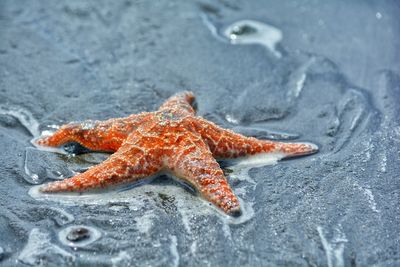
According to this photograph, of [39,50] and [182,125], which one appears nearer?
[182,125]

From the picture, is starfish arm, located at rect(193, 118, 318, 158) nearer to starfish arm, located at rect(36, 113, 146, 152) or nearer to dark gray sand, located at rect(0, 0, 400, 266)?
dark gray sand, located at rect(0, 0, 400, 266)

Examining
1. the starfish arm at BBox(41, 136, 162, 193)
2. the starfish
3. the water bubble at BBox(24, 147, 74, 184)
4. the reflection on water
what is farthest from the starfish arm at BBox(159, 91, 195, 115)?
the reflection on water

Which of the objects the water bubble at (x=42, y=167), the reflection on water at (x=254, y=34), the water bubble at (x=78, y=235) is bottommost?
the water bubble at (x=42, y=167)

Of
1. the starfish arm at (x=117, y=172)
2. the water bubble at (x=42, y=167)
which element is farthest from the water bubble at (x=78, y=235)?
the water bubble at (x=42, y=167)

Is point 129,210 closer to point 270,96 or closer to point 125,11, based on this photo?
point 270,96

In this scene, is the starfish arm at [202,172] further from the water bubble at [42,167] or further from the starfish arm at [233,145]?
the water bubble at [42,167]

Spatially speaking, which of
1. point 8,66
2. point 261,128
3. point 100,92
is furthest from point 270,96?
point 8,66
